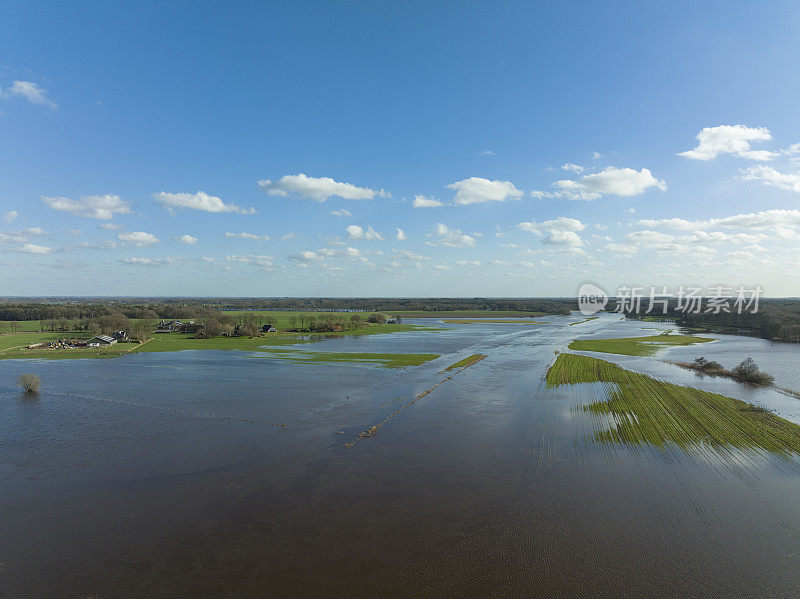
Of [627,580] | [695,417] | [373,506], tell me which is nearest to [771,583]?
[627,580]

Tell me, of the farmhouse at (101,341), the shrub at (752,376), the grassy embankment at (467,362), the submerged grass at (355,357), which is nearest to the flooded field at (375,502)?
the shrub at (752,376)

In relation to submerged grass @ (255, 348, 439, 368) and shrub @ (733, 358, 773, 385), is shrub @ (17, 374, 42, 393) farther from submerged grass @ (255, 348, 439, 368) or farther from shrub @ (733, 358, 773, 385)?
shrub @ (733, 358, 773, 385)

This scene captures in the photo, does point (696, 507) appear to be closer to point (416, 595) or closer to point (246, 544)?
point (416, 595)

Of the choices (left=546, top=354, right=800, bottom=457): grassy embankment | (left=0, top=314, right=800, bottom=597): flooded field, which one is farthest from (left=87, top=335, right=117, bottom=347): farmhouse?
(left=546, top=354, right=800, bottom=457): grassy embankment

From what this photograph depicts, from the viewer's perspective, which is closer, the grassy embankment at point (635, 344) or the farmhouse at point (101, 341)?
the grassy embankment at point (635, 344)

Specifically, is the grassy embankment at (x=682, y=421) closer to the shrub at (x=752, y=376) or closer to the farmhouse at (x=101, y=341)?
the shrub at (x=752, y=376)
